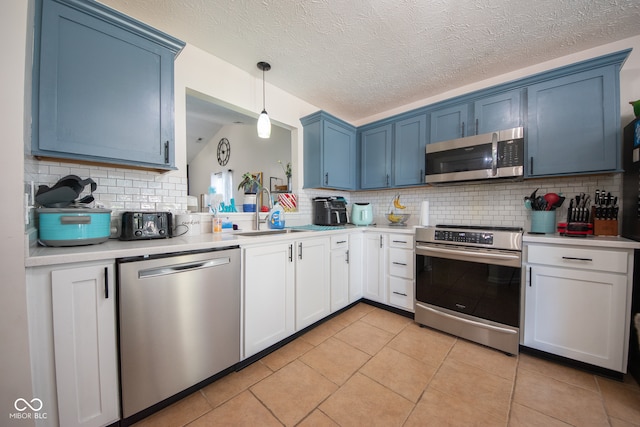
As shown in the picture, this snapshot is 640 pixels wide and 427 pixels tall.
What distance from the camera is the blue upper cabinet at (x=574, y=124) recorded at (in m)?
1.73

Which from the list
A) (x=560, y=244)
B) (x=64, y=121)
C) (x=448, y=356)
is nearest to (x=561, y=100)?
(x=560, y=244)

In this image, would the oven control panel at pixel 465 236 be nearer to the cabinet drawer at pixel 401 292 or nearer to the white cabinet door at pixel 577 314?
the white cabinet door at pixel 577 314

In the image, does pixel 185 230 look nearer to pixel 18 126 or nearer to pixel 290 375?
pixel 18 126

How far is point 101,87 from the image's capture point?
1.36 meters

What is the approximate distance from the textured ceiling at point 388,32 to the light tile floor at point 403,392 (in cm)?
245

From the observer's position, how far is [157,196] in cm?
178

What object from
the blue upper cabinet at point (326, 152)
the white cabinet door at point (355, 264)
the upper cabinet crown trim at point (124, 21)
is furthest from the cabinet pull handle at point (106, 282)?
the blue upper cabinet at point (326, 152)

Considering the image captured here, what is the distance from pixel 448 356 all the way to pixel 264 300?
1.46 m

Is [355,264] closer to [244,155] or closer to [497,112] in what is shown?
[497,112]

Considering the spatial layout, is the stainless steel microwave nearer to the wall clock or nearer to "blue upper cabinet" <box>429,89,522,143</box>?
"blue upper cabinet" <box>429,89,522,143</box>

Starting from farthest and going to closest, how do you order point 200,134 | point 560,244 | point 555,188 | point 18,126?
point 200,134, point 555,188, point 560,244, point 18,126

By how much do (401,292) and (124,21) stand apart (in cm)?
300

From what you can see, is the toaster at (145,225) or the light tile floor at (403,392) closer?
the light tile floor at (403,392)

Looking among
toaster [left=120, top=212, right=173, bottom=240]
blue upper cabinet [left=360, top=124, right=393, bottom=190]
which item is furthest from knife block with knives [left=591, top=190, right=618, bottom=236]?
toaster [left=120, top=212, right=173, bottom=240]
